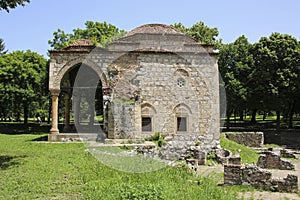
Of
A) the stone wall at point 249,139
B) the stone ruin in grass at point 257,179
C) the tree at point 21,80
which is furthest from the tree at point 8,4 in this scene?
the stone wall at point 249,139

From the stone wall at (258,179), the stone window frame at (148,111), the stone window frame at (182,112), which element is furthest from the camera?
the stone window frame at (182,112)

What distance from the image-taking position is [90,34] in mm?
28984

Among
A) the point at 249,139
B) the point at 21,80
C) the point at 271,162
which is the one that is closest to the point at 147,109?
the point at 271,162

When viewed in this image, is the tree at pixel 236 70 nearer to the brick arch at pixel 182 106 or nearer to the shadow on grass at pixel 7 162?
the brick arch at pixel 182 106

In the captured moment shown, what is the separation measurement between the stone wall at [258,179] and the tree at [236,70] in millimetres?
18296

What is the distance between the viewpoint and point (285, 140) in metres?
24.9

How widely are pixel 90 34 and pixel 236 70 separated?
14.5 meters

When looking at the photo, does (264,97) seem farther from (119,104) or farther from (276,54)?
(119,104)

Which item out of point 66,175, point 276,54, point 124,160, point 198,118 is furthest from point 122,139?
point 276,54

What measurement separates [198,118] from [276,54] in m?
13.3

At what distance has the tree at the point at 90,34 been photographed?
1103 inches

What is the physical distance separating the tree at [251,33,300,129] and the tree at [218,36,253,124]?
1.19 meters

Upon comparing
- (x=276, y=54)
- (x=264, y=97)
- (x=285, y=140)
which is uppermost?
(x=276, y=54)

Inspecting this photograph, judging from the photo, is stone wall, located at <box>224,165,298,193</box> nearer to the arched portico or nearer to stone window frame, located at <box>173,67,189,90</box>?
stone window frame, located at <box>173,67,189,90</box>
